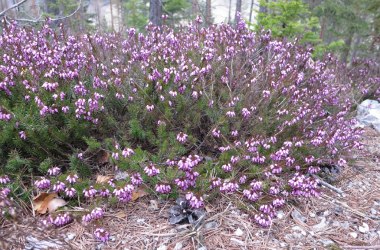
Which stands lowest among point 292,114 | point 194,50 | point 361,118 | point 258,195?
point 361,118

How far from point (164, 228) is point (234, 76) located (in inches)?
90.6

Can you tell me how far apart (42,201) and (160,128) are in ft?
4.05

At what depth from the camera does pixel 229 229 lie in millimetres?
2725

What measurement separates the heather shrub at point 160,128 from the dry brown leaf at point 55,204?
64mm

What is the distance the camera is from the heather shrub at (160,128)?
9.13ft

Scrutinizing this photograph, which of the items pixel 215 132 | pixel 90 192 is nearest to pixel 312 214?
pixel 215 132

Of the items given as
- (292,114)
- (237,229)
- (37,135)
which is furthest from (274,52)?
(37,135)

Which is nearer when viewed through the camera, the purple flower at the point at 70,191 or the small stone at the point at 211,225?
the purple flower at the point at 70,191

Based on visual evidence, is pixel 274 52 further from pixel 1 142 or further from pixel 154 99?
pixel 1 142

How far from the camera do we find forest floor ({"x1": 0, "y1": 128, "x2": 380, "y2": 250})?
2.51 meters

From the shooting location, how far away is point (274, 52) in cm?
492

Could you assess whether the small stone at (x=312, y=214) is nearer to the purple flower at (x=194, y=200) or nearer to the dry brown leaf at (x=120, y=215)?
the purple flower at (x=194, y=200)

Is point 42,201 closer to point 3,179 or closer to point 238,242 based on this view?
point 3,179

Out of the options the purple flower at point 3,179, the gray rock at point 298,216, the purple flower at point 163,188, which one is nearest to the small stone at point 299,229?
the gray rock at point 298,216
